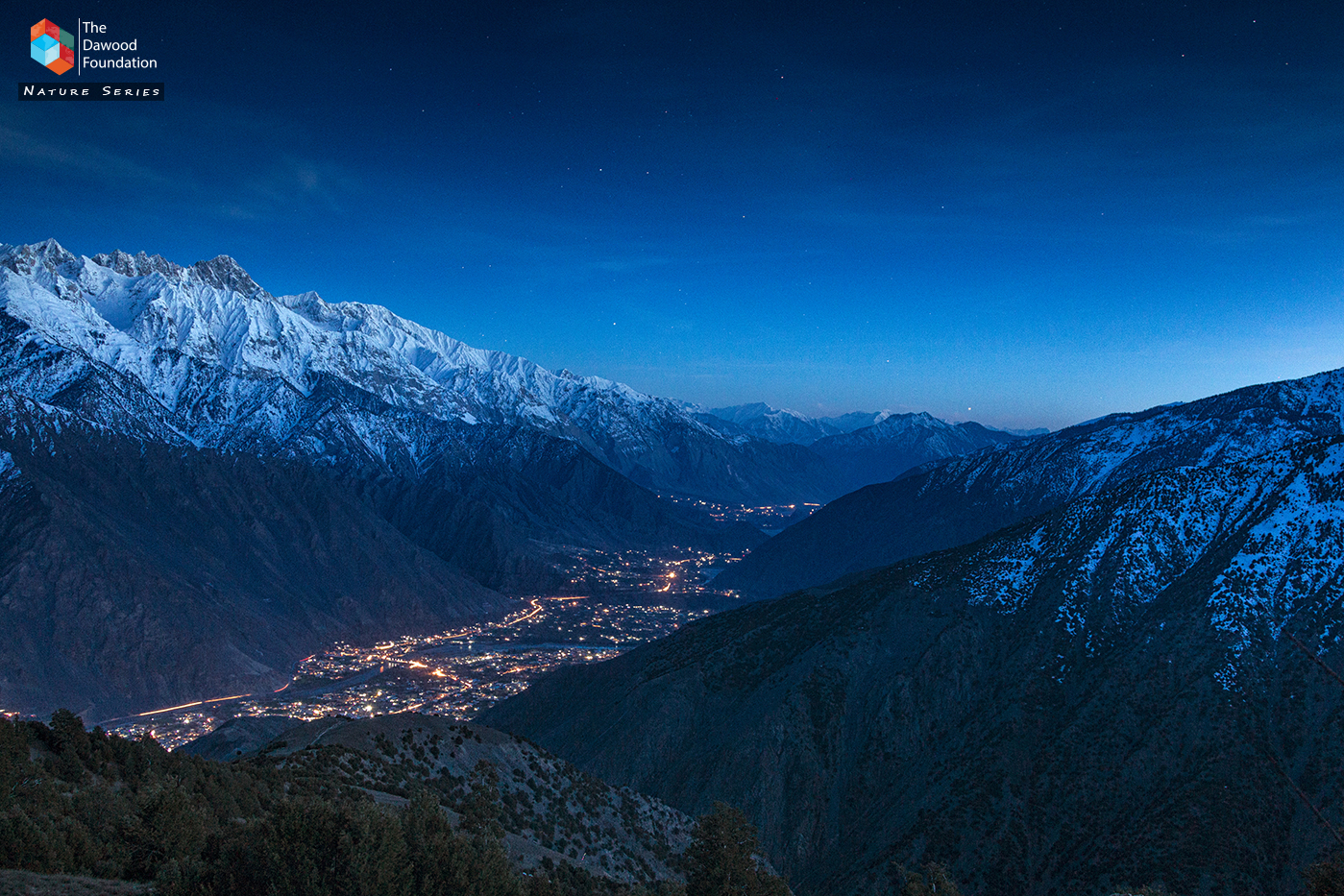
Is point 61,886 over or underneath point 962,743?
over

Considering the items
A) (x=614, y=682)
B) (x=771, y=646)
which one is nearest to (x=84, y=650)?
(x=614, y=682)

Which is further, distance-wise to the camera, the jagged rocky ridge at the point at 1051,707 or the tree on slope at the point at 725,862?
the jagged rocky ridge at the point at 1051,707

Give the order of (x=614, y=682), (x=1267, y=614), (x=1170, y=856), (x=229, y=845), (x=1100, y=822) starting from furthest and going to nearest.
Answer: (x=614, y=682), (x=1267, y=614), (x=1100, y=822), (x=1170, y=856), (x=229, y=845)

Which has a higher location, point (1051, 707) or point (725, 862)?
point (725, 862)

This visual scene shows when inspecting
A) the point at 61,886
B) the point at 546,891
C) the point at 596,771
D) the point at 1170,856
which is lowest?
the point at 596,771

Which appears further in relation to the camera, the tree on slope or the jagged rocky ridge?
the jagged rocky ridge

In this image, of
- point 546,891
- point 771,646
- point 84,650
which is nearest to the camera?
point 546,891

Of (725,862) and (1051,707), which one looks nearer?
(725,862)

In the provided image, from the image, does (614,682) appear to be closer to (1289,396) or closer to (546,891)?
(546,891)
